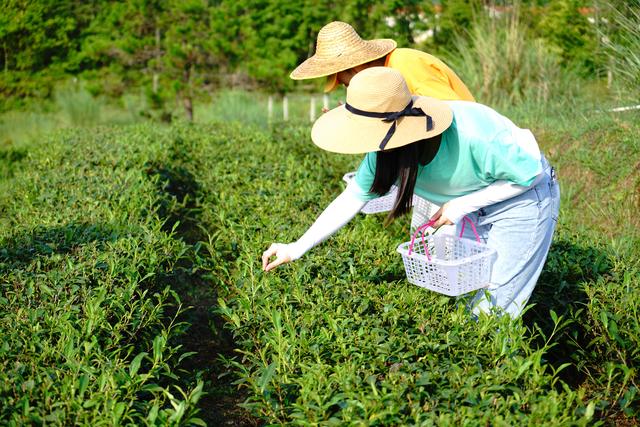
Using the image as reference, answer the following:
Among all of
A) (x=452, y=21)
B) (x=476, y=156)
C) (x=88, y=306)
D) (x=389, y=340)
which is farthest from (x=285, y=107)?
(x=389, y=340)

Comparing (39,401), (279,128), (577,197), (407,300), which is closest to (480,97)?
(279,128)

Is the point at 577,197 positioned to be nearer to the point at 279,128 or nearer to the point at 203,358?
the point at 203,358

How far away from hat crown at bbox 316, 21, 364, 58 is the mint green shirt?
1229mm

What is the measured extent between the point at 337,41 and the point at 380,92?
4.96ft

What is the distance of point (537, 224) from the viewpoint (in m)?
3.43

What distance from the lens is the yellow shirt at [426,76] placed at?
4043mm

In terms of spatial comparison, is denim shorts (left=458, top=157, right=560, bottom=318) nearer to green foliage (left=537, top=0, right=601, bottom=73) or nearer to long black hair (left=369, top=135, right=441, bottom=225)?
long black hair (left=369, top=135, right=441, bottom=225)

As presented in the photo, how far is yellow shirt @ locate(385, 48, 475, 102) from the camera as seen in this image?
4043 millimetres

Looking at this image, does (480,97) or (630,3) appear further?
(480,97)

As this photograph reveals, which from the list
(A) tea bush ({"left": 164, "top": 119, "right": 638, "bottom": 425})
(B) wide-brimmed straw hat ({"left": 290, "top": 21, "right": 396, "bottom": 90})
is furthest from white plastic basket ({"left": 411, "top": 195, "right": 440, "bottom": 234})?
(B) wide-brimmed straw hat ({"left": 290, "top": 21, "right": 396, "bottom": 90})

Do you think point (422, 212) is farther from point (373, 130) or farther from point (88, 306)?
point (88, 306)

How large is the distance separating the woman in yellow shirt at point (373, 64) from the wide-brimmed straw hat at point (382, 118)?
0.91 metres

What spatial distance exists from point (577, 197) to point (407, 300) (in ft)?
12.7

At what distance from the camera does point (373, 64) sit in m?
4.46
